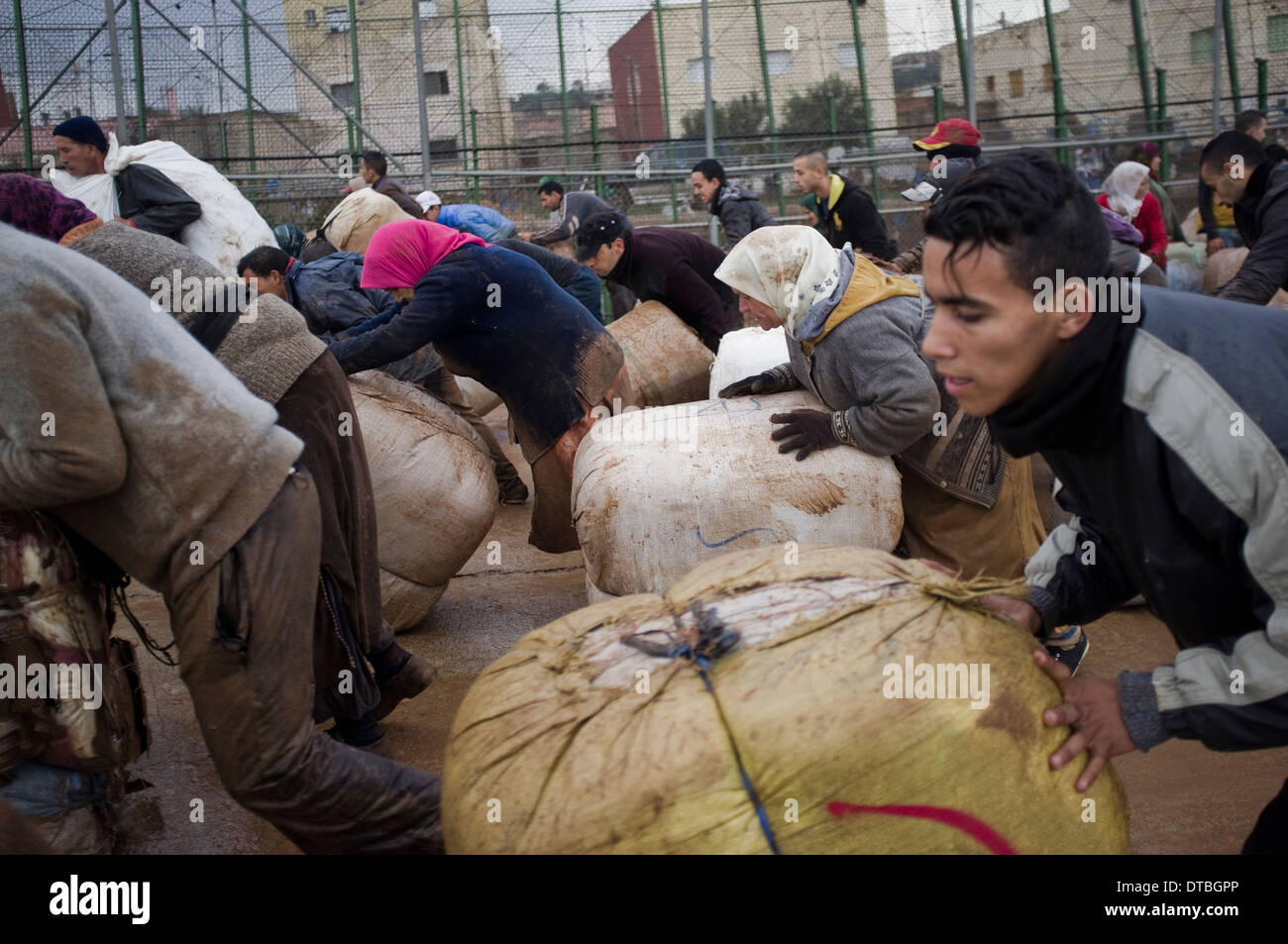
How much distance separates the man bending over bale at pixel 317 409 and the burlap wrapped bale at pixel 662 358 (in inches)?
109

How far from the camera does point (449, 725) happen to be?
4.25m

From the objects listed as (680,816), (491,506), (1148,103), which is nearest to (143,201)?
(491,506)

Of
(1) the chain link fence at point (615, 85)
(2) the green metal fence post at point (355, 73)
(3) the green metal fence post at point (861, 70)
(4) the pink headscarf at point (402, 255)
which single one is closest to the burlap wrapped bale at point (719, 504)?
(4) the pink headscarf at point (402, 255)

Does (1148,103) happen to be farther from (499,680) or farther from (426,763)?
(499,680)

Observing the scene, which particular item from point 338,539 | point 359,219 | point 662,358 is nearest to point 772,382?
point 338,539

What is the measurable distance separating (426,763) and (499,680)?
6.03 ft

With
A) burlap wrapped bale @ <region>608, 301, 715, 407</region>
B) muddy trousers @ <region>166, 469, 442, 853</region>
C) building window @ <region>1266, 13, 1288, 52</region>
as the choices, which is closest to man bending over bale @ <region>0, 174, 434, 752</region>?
muddy trousers @ <region>166, 469, 442, 853</region>

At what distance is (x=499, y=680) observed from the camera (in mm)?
2242

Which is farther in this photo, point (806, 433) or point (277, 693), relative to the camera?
point (806, 433)

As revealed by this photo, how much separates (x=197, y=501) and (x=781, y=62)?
497 inches

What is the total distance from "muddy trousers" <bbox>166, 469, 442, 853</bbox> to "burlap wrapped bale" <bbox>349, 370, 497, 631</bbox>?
1917 millimetres

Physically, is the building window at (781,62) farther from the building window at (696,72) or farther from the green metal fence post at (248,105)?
the green metal fence post at (248,105)

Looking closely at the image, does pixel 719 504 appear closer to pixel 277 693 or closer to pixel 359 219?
pixel 277 693
